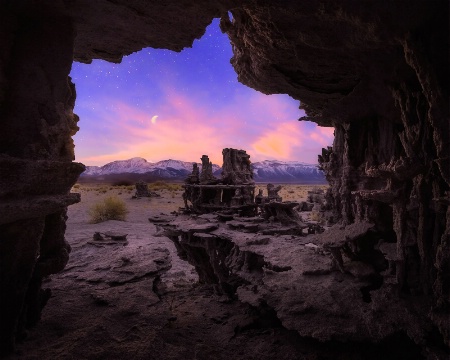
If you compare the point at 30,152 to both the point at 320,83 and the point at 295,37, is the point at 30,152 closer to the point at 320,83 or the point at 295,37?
the point at 295,37

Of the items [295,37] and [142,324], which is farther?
[142,324]

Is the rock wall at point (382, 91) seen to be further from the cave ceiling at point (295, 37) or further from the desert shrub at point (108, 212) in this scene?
the desert shrub at point (108, 212)

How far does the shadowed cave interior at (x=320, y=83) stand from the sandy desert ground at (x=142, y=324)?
0.15 metres

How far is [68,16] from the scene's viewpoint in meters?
4.25

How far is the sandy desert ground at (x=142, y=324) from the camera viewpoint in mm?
3955

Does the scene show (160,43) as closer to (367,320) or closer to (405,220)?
(405,220)

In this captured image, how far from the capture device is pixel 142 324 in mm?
4715

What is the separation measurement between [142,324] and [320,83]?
5.45 m

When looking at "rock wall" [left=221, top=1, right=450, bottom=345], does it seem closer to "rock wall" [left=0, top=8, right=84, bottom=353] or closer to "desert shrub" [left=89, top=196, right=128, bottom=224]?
"rock wall" [left=0, top=8, right=84, bottom=353]

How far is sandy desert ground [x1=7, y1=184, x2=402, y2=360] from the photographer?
3.96m

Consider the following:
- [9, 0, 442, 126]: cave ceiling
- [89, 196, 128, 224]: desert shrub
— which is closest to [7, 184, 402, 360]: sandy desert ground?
[9, 0, 442, 126]: cave ceiling

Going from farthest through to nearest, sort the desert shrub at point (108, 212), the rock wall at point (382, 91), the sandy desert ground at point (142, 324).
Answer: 1. the desert shrub at point (108, 212)
2. the sandy desert ground at point (142, 324)
3. the rock wall at point (382, 91)

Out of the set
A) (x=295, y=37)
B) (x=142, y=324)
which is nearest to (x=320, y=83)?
(x=295, y=37)

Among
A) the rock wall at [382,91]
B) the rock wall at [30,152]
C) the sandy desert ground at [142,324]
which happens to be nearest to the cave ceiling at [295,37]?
the rock wall at [382,91]
